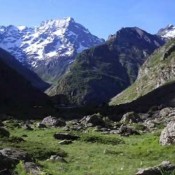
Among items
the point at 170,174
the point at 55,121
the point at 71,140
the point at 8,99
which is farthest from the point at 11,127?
the point at 8,99

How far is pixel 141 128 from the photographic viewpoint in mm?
58812

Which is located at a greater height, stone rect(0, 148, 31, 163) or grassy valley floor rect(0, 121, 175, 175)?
stone rect(0, 148, 31, 163)

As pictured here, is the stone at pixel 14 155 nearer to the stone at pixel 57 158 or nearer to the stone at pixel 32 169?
the stone at pixel 32 169

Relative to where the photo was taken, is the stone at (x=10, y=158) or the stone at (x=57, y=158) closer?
the stone at (x=10, y=158)

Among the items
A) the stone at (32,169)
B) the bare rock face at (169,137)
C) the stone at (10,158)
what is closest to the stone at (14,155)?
the stone at (10,158)

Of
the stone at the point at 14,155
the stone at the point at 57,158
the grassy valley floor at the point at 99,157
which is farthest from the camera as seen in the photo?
the stone at the point at 57,158

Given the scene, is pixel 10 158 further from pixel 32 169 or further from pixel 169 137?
pixel 169 137

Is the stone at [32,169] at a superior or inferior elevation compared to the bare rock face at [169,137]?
inferior

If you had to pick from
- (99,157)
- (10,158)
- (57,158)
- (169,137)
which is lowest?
(99,157)

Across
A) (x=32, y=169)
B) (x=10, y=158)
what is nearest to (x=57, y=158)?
(x=10, y=158)

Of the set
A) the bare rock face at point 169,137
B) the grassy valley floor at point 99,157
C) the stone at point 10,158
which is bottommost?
the grassy valley floor at point 99,157

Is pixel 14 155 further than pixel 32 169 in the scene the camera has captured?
Yes

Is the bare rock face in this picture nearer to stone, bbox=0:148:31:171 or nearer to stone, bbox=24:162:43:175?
stone, bbox=0:148:31:171

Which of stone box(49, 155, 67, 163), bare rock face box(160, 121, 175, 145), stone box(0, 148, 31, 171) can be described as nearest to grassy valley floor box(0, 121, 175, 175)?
stone box(49, 155, 67, 163)
